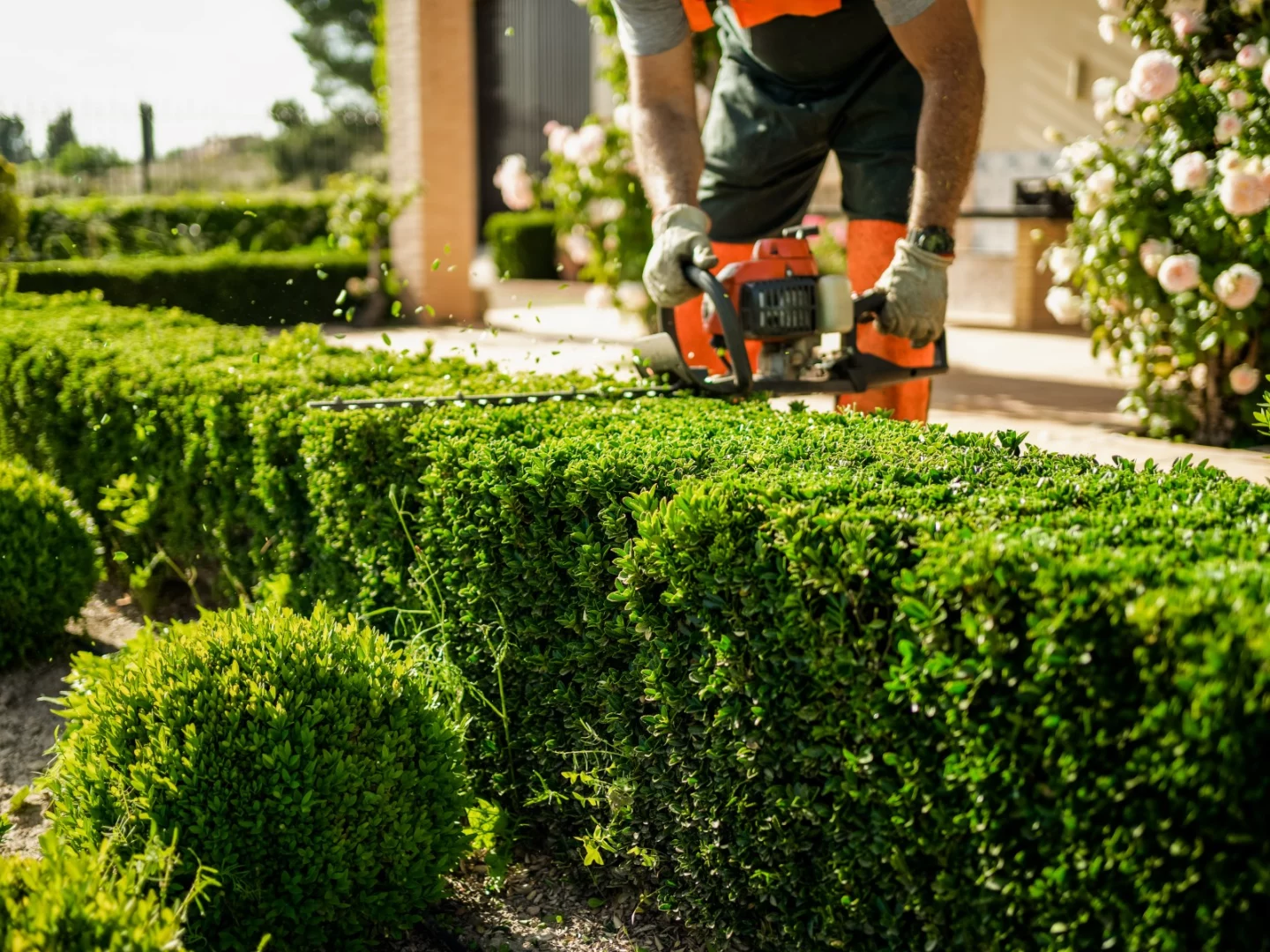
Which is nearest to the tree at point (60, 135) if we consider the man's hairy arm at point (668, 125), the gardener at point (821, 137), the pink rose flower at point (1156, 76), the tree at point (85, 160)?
the tree at point (85, 160)

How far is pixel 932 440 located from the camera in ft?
8.03

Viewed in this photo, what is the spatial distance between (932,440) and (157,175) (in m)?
16.0

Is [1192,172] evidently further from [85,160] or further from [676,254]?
[85,160]

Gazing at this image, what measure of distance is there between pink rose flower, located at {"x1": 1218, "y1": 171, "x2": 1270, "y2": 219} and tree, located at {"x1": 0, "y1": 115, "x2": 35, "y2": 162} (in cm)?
1450

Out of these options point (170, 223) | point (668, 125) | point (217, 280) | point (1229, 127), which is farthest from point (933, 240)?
point (170, 223)

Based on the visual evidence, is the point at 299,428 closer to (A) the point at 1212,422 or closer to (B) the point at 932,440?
(B) the point at 932,440

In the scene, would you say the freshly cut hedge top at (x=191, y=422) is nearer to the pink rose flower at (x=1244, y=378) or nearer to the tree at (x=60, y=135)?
the pink rose flower at (x=1244, y=378)

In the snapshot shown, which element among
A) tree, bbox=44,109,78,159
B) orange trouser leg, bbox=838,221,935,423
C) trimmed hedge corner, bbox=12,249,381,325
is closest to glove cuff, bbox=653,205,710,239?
orange trouser leg, bbox=838,221,935,423

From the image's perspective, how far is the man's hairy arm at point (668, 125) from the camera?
3611 mm

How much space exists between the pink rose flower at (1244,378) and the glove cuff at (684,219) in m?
3.01

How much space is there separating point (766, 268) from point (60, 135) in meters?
14.9

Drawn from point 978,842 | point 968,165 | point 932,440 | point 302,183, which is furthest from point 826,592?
point 302,183

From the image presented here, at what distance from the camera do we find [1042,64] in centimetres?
1159

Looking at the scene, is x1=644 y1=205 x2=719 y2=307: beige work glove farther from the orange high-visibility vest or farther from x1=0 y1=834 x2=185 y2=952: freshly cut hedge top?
x1=0 y1=834 x2=185 y2=952: freshly cut hedge top
